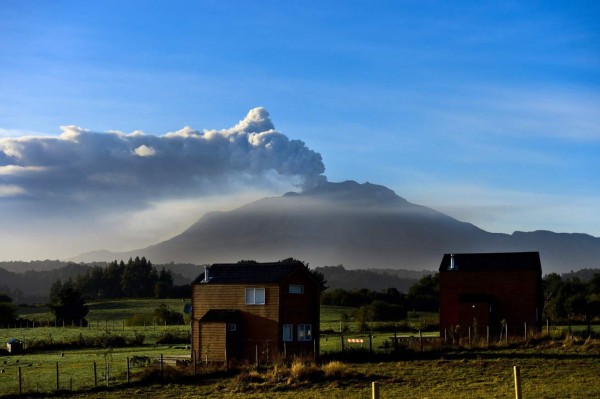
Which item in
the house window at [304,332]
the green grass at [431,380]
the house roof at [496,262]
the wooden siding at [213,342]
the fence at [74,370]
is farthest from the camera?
the house roof at [496,262]

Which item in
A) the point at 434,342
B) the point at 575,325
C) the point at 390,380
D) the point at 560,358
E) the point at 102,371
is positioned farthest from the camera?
the point at 575,325

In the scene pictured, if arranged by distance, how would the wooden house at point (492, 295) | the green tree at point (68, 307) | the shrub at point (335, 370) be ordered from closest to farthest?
the shrub at point (335, 370) → the wooden house at point (492, 295) → the green tree at point (68, 307)

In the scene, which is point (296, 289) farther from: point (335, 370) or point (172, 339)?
point (172, 339)

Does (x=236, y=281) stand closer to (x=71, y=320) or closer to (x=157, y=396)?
(x=157, y=396)

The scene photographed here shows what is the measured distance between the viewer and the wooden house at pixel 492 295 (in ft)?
191

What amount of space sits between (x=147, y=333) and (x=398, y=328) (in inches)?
960

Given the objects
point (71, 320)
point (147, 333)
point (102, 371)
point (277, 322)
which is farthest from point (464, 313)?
point (71, 320)

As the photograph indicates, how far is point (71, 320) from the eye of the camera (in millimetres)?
109000

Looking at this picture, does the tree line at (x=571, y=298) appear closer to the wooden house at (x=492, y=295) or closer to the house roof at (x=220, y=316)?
the wooden house at (x=492, y=295)

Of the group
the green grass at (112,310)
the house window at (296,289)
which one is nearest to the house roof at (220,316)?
the house window at (296,289)

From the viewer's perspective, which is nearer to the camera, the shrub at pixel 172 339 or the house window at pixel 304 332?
the house window at pixel 304 332

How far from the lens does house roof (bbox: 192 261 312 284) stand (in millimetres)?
54812

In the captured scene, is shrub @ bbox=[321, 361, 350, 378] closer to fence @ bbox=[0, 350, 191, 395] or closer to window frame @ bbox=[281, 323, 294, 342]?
fence @ bbox=[0, 350, 191, 395]

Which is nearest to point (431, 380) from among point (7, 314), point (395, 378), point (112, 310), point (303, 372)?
point (395, 378)
